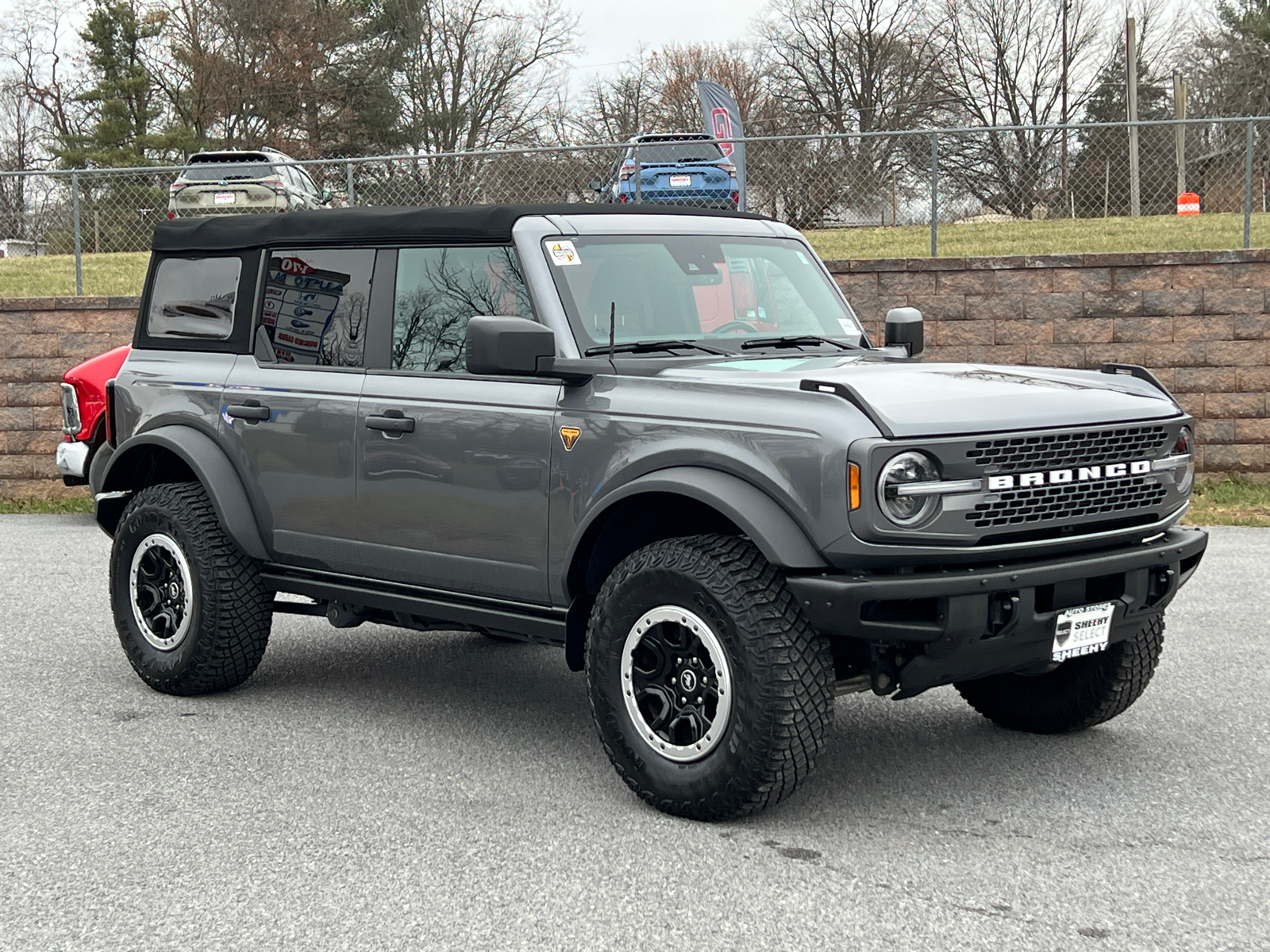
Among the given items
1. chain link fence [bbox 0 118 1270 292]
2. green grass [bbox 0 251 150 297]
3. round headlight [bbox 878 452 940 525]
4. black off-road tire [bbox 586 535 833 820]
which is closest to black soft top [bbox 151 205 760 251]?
black off-road tire [bbox 586 535 833 820]

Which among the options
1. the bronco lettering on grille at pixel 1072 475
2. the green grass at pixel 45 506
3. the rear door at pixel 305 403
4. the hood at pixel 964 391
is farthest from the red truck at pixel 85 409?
the bronco lettering on grille at pixel 1072 475

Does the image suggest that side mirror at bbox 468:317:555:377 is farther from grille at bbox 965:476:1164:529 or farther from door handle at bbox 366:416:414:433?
grille at bbox 965:476:1164:529

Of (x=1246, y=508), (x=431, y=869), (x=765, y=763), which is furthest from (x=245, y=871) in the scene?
(x=1246, y=508)

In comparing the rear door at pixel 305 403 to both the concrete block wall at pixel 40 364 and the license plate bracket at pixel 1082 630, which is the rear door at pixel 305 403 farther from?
the concrete block wall at pixel 40 364

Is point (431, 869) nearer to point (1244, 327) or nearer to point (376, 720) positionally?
point (376, 720)

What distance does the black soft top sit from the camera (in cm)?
561

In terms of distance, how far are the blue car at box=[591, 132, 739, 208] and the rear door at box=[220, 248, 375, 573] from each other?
34.5 feet

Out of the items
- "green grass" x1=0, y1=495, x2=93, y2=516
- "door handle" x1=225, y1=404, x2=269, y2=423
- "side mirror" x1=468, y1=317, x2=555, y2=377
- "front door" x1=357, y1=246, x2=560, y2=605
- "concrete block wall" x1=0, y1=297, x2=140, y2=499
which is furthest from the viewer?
"concrete block wall" x1=0, y1=297, x2=140, y2=499

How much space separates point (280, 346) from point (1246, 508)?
916cm

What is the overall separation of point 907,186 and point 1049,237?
1.64 m

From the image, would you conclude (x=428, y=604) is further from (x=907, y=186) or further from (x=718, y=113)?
(x=718, y=113)

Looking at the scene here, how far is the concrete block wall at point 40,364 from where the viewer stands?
14898 millimetres

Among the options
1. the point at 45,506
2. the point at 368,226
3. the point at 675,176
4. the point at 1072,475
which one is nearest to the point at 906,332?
the point at 1072,475

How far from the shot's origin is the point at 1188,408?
13.6m
